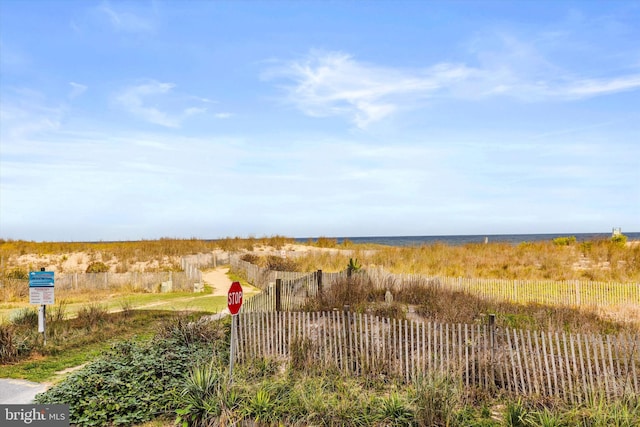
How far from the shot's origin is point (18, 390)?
29.8 ft

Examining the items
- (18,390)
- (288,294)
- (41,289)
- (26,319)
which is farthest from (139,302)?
(18,390)

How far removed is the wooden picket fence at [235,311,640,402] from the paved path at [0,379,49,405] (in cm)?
384

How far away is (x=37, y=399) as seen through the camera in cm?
824

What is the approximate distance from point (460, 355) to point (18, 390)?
834 cm

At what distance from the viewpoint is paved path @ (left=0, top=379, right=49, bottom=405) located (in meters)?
8.50

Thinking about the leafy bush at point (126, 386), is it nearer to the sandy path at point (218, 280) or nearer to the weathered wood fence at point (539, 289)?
the weathered wood fence at point (539, 289)

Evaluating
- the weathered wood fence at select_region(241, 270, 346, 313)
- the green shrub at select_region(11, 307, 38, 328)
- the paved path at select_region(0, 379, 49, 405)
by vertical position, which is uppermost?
the weathered wood fence at select_region(241, 270, 346, 313)

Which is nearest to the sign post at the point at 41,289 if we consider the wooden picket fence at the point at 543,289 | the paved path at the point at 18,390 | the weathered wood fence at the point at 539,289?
the paved path at the point at 18,390

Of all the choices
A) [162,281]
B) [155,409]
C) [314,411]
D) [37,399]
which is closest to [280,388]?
[314,411]

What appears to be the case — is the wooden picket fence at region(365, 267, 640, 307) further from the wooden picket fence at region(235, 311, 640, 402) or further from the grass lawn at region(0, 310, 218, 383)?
the grass lawn at region(0, 310, 218, 383)

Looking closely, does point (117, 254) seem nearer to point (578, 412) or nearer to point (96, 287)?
point (96, 287)

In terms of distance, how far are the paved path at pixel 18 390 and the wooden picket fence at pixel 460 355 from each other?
3835 millimetres

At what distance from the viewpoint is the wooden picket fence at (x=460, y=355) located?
8219 mm

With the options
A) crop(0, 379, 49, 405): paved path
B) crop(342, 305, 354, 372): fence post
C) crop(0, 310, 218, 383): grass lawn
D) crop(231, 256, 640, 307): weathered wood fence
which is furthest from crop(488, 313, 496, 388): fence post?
crop(231, 256, 640, 307): weathered wood fence
